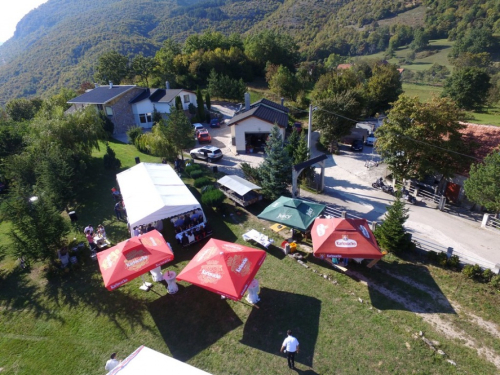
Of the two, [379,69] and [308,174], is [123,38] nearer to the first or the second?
[379,69]

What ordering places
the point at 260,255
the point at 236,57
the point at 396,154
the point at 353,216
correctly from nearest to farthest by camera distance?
the point at 260,255 < the point at 353,216 < the point at 396,154 < the point at 236,57

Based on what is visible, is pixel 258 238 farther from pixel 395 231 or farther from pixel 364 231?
pixel 395 231

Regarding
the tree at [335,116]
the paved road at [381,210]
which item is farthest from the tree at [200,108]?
the tree at [335,116]

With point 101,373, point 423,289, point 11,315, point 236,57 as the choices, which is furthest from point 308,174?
point 236,57

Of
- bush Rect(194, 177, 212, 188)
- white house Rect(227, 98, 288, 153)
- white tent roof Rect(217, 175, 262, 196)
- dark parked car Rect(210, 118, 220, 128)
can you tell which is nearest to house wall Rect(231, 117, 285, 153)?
white house Rect(227, 98, 288, 153)

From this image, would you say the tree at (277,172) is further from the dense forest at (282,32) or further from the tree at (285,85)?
the dense forest at (282,32)

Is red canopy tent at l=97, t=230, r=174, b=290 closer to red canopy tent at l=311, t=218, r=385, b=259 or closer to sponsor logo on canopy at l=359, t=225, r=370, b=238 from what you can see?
red canopy tent at l=311, t=218, r=385, b=259
